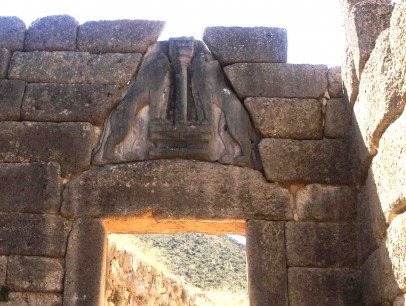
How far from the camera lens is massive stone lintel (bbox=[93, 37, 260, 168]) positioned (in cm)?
605

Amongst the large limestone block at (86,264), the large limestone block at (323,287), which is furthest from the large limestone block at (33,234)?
the large limestone block at (323,287)

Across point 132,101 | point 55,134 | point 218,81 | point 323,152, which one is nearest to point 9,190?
point 55,134

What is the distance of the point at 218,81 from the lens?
635 centimetres

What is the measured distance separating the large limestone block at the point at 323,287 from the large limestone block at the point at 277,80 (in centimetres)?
185

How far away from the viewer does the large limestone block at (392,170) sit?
425 cm

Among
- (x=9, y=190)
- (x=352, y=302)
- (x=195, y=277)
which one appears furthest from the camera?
(x=195, y=277)

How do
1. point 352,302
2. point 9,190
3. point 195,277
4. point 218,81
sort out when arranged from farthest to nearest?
1. point 195,277
2. point 218,81
3. point 9,190
4. point 352,302

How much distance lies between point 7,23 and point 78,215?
7.86 feet

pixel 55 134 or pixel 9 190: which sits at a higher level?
pixel 55 134

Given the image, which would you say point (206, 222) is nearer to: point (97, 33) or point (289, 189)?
point (289, 189)

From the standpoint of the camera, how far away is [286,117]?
619 cm

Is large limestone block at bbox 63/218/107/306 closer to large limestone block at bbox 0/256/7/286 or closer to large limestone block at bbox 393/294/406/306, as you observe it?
large limestone block at bbox 0/256/7/286

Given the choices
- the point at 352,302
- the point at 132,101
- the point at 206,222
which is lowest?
the point at 352,302

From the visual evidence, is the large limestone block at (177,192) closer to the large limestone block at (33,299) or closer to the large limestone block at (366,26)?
the large limestone block at (33,299)
